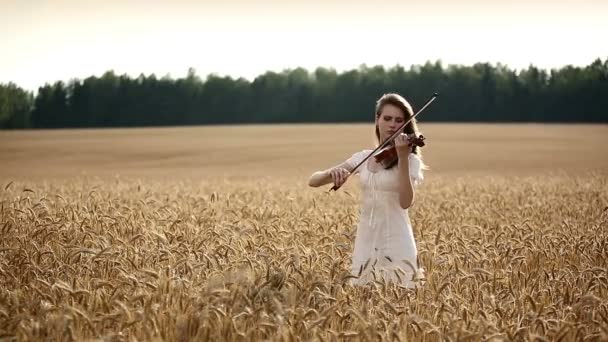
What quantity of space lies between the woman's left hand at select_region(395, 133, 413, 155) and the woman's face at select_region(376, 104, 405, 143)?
381 mm

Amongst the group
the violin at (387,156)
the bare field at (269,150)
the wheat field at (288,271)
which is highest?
the violin at (387,156)

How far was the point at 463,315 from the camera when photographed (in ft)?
13.7

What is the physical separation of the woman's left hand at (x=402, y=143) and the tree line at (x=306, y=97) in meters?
61.9

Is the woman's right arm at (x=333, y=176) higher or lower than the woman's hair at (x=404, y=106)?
lower

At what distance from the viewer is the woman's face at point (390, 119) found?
5.61 m

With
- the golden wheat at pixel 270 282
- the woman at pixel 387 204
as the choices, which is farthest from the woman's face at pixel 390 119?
the golden wheat at pixel 270 282

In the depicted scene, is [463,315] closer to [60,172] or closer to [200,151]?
[60,172]

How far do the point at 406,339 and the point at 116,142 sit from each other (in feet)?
170

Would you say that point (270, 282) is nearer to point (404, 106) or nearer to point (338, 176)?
point (338, 176)

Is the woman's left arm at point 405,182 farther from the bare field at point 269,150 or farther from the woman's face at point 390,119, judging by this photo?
the bare field at point 269,150

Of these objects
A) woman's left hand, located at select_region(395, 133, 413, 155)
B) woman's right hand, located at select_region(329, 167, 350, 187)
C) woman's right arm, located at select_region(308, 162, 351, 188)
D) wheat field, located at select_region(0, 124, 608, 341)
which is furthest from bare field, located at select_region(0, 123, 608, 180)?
woman's left hand, located at select_region(395, 133, 413, 155)

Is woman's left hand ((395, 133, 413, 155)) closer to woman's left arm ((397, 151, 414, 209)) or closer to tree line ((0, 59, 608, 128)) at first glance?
woman's left arm ((397, 151, 414, 209))

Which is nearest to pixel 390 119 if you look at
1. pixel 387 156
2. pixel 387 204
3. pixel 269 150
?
pixel 387 156

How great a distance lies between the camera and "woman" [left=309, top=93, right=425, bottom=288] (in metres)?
5.61
